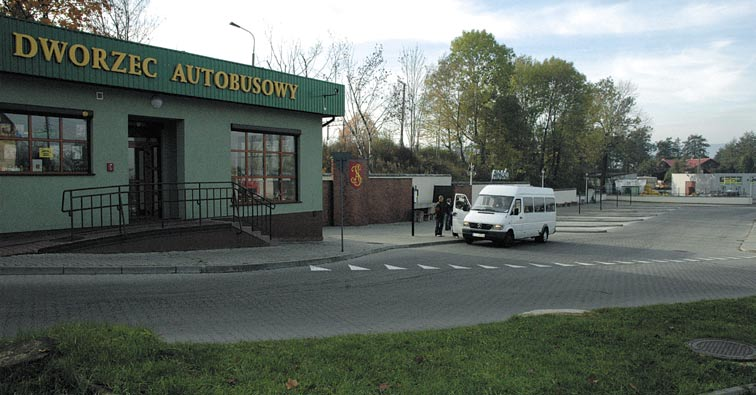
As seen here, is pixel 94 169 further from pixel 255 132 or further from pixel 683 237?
pixel 683 237

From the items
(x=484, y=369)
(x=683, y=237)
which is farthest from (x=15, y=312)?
(x=683, y=237)

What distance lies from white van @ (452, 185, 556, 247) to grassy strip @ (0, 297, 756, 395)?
14.1 metres

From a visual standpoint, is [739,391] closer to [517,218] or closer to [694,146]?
[517,218]

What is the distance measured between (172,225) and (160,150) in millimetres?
2924

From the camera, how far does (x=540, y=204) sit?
77.2 ft

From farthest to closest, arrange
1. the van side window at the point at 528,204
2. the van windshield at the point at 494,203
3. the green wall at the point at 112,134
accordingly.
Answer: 1. the van side window at the point at 528,204
2. the van windshield at the point at 494,203
3. the green wall at the point at 112,134

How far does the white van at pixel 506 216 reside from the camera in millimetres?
20781

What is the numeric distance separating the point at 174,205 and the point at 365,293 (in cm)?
819

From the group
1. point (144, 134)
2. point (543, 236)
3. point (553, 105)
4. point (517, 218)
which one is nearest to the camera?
point (144, 134)

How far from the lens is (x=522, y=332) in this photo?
6422 millimetres

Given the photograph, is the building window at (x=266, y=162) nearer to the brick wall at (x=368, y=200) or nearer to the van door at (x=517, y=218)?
the brick wall at (x=368, y=200)

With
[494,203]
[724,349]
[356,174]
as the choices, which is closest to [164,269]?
[724,349]

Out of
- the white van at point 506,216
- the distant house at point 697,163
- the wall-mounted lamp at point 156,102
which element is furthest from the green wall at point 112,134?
the distant house at point 697,163

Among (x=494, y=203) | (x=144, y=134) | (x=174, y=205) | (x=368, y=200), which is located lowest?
(x=368, y=200)
